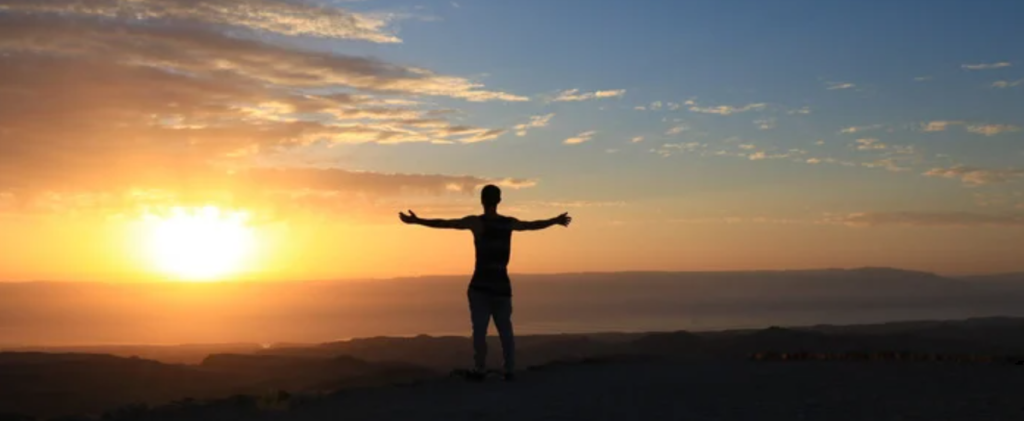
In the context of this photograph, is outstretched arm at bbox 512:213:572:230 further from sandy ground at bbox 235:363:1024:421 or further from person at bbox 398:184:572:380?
sandy ground at bbox 235:363:1024:421

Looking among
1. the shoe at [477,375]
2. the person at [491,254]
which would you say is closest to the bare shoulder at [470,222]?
the person at [491,254]

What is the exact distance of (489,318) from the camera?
12203 mm

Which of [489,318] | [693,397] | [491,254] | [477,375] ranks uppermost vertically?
[491,254]

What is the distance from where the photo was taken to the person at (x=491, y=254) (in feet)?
39.4

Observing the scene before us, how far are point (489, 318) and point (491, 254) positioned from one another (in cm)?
77

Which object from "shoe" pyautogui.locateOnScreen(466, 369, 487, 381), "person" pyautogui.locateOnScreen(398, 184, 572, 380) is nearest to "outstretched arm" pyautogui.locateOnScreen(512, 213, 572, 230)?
"person" pyautogui.locateOnScreen(398, 184, 572, 380)

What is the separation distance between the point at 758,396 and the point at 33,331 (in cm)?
9768

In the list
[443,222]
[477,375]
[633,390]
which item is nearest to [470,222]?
[443,222]

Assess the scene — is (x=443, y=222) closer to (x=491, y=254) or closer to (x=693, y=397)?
(x=491, y=254)

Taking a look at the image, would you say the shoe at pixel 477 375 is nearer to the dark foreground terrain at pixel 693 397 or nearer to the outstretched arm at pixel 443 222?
the dark foreground terrain at pixel 693 397

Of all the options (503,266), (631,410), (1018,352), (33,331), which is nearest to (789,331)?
(1018,352)

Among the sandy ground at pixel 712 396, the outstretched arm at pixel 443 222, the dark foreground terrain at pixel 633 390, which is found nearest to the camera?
the sandy ground at pixel 712 396

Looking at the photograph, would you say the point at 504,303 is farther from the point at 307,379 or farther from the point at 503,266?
the point at 307,379

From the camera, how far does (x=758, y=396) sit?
10.5 m
